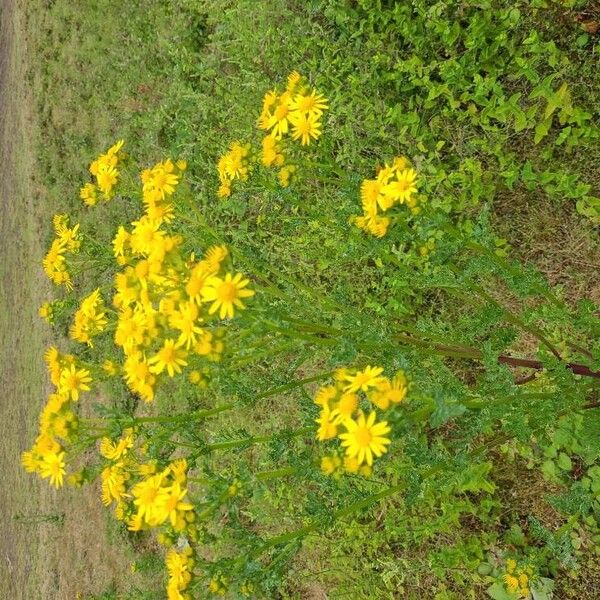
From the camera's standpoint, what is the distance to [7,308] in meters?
7.41

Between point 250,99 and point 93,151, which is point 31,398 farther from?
point 250,99

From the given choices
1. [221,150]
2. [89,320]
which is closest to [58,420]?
[89,320]

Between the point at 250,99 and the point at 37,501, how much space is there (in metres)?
4.25

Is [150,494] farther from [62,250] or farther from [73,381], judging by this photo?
[62,250]

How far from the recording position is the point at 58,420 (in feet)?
7.91

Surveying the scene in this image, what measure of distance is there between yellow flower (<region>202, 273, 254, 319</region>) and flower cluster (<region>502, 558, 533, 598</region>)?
184 centimetres

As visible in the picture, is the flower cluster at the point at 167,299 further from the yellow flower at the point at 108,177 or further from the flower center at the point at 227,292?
the yellow flower at the point at 108,177

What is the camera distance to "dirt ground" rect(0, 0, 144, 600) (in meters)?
5.63

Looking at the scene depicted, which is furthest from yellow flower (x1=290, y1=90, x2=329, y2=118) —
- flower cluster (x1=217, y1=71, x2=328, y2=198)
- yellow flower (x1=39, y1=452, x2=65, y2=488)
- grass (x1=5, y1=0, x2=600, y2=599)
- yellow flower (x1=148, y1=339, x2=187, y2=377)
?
yellow flower (x1=39, y1=452, x2=65, y2=488)

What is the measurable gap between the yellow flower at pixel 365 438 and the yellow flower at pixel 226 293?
1.60 feet

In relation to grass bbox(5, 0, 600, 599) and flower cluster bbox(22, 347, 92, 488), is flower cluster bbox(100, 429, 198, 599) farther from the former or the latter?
grass bbox(5, 0, 600, 599)

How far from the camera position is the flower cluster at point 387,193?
222 centimetres

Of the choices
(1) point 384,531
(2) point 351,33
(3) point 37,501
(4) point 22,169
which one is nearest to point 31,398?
(3) point 37,501

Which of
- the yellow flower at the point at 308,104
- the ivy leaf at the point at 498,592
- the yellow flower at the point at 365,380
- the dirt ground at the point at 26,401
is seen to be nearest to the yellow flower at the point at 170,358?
the yellow flower at the point at 365,380
